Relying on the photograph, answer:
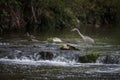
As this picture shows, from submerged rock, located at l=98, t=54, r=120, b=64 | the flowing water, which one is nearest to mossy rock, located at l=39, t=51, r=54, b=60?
the flowing water

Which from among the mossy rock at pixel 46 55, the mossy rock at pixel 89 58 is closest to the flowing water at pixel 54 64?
the mossy rock at pixel 46 55

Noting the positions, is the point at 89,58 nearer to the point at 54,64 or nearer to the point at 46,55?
the point at 54,64

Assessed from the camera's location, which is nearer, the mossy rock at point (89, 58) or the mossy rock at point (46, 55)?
the mossy rock at point (89, 58)

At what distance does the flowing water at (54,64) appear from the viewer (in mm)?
21344

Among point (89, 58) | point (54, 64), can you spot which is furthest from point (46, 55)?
point (89, 58)

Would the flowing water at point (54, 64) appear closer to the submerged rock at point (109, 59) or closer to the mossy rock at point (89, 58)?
the submerged rock at point (109, 59)

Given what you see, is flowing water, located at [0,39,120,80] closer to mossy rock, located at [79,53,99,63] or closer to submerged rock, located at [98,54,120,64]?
submerged rock, located at [98,54,120,64]

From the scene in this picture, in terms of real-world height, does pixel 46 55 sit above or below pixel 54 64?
above

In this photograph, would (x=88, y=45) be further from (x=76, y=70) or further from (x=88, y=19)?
(x=88, y=19)

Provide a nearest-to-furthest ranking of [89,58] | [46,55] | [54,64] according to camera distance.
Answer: [54,64] < [89,58] < [46,55]

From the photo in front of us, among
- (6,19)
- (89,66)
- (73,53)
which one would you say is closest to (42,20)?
(6,19)

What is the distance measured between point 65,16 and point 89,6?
24.7m

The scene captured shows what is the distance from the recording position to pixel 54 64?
85.9 ft

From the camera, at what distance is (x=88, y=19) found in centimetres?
8000
